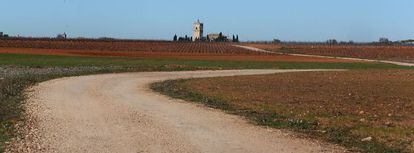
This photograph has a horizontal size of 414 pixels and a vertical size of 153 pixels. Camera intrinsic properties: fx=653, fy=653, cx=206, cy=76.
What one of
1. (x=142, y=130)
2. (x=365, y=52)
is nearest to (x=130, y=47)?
(x=365, y=52)

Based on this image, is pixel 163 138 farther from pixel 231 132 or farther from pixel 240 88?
pixel 240 88

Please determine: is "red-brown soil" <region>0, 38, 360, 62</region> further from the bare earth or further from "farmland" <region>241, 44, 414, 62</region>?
the bare earth

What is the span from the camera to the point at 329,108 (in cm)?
2242

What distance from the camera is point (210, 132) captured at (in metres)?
16.0

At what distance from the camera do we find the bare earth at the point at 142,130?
13547 millimetres

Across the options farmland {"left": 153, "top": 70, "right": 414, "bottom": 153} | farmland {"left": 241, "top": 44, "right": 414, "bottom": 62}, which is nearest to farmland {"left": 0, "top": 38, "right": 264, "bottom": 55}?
farmland {"left": 241, "top": 44, "right": 414, "bottom": 62}

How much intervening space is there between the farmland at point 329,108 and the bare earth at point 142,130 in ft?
3.48

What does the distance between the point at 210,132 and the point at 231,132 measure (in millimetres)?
Answer: 531

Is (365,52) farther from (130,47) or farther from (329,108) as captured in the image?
(329,108)

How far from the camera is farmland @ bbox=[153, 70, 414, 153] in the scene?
1557cm

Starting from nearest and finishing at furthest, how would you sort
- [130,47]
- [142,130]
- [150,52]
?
[142,130] < [150,52] < [130,47]

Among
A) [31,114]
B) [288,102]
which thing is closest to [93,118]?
[31,114]

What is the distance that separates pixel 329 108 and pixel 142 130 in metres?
8.48

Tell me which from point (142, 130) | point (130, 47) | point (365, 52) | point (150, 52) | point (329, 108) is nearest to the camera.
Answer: point (142, 130)
